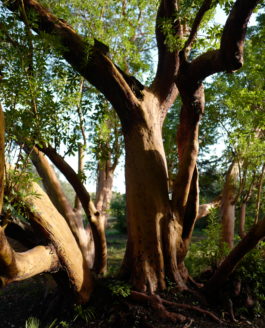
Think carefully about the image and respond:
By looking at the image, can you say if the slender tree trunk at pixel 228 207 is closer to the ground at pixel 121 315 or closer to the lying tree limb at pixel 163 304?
the ground at pixel 121 315

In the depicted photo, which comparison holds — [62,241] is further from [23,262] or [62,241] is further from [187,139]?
[187,139]

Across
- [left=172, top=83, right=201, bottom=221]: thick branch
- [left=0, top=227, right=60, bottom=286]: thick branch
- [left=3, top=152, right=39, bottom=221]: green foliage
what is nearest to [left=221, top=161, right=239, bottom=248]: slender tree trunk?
[left=172, top=83, right=201, bottom=221]: thick branch

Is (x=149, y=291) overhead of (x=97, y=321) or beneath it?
overhead

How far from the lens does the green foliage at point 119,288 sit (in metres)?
4.29

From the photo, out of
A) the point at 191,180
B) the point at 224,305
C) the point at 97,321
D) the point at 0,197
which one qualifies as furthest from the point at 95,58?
the point at 224,305

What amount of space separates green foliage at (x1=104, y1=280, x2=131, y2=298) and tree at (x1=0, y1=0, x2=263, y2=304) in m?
0.17

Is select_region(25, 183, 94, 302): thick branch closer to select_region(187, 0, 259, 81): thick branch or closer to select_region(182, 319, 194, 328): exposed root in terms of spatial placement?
select_region(182, 319, 194, 328): exposed root

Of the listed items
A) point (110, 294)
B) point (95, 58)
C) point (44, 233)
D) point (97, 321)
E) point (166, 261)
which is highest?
point (95, 58)

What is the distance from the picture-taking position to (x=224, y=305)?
4465 mm

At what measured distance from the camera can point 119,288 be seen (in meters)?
4.33

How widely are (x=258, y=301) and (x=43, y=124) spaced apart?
4115mm

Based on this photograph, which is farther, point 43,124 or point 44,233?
point 44,233

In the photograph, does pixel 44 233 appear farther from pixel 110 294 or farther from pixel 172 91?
pixel 172 91

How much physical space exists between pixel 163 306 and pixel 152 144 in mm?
2437
